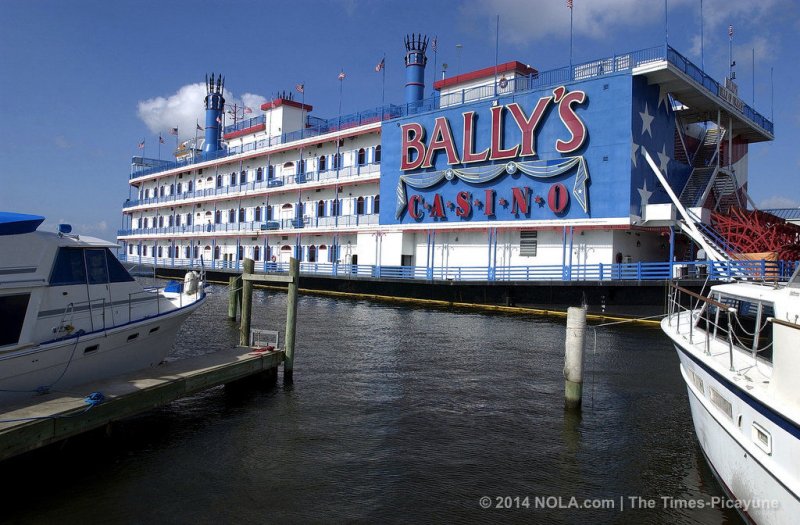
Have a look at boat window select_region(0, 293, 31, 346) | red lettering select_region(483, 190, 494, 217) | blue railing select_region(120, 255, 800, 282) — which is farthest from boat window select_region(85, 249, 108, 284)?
red lettering select_region(483, 190, 494, 217)

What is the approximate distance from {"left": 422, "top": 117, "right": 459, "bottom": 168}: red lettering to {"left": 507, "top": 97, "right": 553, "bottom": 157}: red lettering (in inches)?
156

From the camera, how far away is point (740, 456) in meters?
6.11

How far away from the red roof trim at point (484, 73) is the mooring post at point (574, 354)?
81.5 ft

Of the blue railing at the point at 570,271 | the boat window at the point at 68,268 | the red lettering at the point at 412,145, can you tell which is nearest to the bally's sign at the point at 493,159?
the red lettering at the point at 412,145

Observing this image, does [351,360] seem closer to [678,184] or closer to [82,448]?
[82,448]

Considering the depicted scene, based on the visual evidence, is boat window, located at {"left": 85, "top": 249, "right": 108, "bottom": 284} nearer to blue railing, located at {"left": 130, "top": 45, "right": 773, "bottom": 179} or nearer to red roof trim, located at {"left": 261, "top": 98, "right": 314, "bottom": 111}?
blue railing, located at {"left": 130, "top": 45, "right": 773, "bottom": 179}

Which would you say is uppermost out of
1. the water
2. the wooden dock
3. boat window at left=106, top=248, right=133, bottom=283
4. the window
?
the window

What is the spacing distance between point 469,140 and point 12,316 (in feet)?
80.4

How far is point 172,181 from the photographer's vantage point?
5606 centimetres

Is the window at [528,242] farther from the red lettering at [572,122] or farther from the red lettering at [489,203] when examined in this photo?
the red lettering at [572,122]

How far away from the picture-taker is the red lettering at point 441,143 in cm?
3098

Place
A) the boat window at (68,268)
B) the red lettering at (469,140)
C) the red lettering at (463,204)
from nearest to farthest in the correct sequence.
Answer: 1. the boat window at (68,268)
2. the red lettering at (469,140)
3. the red lettering at (463,204)

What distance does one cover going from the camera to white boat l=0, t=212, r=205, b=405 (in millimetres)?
9273

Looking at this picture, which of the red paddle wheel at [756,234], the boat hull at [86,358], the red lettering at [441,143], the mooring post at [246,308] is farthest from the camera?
the red lettering at [441,143]
